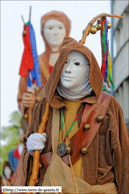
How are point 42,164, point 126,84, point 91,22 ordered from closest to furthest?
point 42,164 → point 91,22 → point 126,84

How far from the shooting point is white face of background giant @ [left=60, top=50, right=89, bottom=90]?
4539mm

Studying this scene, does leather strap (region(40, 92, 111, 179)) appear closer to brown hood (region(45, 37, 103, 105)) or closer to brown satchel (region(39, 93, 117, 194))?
brown satchel (region(39, 93, 117, 194))

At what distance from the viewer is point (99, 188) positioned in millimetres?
4273

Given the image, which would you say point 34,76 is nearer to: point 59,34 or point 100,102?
point 59,34

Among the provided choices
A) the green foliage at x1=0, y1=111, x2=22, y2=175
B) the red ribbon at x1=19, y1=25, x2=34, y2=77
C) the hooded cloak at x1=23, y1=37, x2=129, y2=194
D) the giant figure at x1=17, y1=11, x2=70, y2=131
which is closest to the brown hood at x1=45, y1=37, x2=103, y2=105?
the hooded cloak at x1=23, y1=37, x2=129, y2=194

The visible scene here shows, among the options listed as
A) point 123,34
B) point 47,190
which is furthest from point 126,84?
point 47,190

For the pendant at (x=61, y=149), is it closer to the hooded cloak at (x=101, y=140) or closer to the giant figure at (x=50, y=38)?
the hooded cloak at (x=101, y=140)

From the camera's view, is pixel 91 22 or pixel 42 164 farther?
pixel 91 22

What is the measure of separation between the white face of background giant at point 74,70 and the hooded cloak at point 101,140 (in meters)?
0.07

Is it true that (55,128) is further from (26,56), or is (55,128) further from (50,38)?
(50,38)

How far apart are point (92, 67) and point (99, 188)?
112 centimetres

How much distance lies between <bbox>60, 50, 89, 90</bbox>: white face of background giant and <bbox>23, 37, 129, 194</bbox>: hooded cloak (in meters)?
0.07

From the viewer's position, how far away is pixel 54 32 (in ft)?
23.9

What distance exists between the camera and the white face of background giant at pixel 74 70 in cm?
454
